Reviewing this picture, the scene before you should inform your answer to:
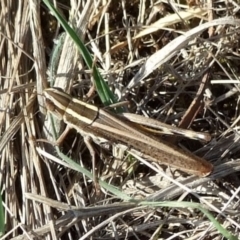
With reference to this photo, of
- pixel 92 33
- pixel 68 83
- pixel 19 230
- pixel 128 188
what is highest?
pixel 92 33

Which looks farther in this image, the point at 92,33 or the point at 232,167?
the point at 92,33

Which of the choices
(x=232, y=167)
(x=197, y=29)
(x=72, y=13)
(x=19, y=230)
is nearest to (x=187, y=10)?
(x=197, y=29)

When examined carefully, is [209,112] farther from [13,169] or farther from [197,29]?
[13,169]

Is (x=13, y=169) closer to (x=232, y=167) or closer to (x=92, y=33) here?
(x=92, y=33)

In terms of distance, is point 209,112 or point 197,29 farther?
point 209,112

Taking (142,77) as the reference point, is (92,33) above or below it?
above

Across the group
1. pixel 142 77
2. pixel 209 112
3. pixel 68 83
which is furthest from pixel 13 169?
pixel 209 112
